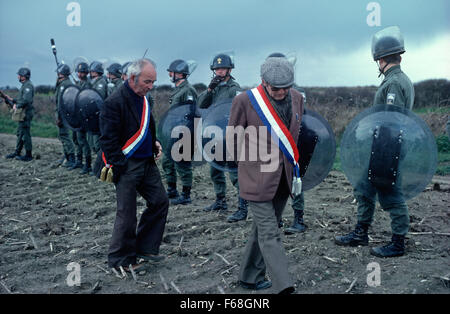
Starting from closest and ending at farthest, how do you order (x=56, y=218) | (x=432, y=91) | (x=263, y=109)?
(x=263, y=109) < (x=56, y=218) < (x=432, y=91)

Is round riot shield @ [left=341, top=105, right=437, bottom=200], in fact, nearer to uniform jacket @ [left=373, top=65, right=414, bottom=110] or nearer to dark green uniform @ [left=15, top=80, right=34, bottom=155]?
uniform jacket @ [left=373, top=65, right=414, bottom=110]

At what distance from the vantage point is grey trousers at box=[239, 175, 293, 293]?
3266 mm

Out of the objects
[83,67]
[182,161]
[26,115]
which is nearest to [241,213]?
[182,161]

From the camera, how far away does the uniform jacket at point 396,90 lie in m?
4.14

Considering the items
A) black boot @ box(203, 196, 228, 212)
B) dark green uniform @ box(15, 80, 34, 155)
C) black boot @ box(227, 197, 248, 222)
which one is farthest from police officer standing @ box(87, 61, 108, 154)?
black boot @ box(227, 197, 248, 222)

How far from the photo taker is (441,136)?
11109mm

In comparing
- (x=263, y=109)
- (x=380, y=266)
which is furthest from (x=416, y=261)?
(x=263, y=109)

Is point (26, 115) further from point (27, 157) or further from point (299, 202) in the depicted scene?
point (299, 202)

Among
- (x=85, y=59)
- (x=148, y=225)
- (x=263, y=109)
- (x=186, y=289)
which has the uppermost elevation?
(x=85, y=59)

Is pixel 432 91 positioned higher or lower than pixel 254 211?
higher

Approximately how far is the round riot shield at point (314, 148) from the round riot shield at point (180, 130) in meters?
2.11

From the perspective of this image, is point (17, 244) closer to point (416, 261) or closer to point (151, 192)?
point (151, 192)

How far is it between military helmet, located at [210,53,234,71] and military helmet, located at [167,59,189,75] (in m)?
0.90

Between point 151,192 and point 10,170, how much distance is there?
645 cm
